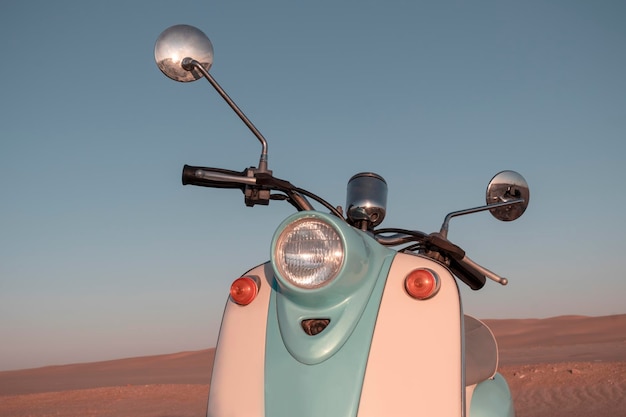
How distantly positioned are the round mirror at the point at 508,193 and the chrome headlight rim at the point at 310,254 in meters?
1.27

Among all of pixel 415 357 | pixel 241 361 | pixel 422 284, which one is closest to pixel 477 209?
pixel 422 284

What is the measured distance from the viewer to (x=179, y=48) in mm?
2332

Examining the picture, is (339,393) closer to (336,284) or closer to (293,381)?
(293,381)

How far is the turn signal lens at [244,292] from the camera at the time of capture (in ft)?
7.28

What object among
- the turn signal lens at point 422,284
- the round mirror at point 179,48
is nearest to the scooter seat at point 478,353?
the turn signal lens at point 422,284

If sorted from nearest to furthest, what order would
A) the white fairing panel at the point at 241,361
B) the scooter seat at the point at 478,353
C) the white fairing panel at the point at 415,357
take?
the white fairing panel at the point at 415,357, the white fairing panel at the point at 241,361, the scooter seat at the point at 478,353

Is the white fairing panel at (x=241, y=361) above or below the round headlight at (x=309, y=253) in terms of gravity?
below

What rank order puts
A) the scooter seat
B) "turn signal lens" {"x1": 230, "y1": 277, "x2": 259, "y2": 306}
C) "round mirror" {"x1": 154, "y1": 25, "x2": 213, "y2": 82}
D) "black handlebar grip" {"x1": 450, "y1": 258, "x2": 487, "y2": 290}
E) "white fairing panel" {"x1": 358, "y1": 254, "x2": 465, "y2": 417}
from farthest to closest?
1. "black handlebar grip" {"x1": 450, "y1": 258, "x2": 487, "y2": 290}
2. the scooter seat
3. "round mirror" {"x1": 154, "y1": 25, "x2": 213, "y2": 82}
4. "turn signal lens" {"x1": 230, "y1": 277, "x2": 259, "y2": 306}
5. "white fairing panel" {"x1": 358, "y1": 254, "x2": 465, "y2": 417}

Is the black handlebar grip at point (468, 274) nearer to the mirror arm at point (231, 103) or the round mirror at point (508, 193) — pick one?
the round mirror at point (508, 193)

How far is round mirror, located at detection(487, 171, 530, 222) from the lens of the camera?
2.96m

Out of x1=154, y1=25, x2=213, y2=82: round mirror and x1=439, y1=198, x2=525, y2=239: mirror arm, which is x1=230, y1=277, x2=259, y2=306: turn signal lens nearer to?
x1=154, y1=25, x2=213, y2=82: round mirror

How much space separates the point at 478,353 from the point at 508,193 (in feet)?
2.59

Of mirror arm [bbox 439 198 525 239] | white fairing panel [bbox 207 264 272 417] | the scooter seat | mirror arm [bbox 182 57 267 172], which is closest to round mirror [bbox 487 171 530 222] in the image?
mirror arm [bbox 439 198 525 239]

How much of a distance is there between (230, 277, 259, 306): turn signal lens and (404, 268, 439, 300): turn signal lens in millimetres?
511
